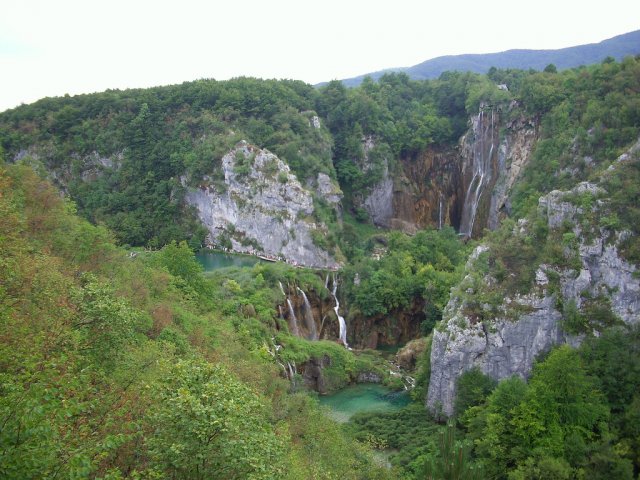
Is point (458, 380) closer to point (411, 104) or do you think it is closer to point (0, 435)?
point (0, 435)

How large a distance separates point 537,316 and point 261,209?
1394 inches

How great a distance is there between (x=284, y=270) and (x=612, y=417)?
23.9 m

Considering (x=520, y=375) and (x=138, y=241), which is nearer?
(x=520, y=375)

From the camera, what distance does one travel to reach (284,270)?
1593 inches

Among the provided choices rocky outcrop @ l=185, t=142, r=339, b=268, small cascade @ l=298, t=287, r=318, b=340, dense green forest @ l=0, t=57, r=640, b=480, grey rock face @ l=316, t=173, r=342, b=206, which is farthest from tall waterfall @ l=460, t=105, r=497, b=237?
small cascade @ l=298, t=287, r=318, b=340

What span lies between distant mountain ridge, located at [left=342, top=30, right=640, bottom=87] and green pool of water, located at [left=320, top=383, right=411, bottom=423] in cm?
9592

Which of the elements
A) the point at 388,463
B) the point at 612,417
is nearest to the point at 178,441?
the point at 388,463

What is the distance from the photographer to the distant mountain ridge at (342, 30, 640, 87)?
436 feet

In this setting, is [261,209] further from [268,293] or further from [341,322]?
[268,293]

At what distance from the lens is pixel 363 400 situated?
102ft

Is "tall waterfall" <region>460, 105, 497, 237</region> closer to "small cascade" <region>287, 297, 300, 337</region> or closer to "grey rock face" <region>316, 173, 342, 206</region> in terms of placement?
"grey rock face" <region>316, 173, 342, 206</region>

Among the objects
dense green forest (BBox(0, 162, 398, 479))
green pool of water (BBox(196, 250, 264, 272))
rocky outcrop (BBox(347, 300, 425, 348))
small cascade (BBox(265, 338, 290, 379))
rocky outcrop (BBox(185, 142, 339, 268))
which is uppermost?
dense green forest (BBox(0, 162, 398, 479))

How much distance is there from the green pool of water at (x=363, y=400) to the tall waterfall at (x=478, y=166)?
94.4 feet

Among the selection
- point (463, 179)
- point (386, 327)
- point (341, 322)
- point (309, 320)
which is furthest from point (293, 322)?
point (463, 179)
